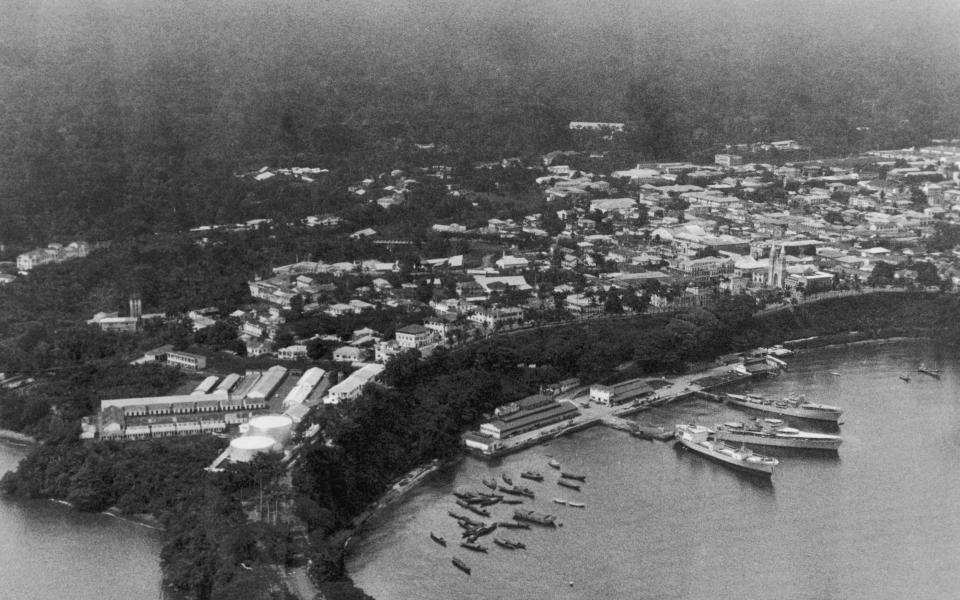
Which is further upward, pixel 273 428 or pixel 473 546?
pixel 273 428

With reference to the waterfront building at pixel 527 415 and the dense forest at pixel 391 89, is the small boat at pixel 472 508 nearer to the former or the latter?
the waterfront building at pixel 527 415

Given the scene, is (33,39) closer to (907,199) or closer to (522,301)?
(522,301)

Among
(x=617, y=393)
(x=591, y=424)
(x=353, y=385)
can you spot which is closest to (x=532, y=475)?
(x=591, y=424)

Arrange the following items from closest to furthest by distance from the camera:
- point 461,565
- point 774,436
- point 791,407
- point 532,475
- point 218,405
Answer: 1. point 461,565
2. point 532,475
3. point 218,405
4. point 774,436
5. point 791,407

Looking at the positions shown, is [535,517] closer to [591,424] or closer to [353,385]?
[591,424]

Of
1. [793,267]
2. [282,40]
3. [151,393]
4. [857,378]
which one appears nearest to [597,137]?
[282,40]

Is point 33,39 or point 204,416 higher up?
point 33,39

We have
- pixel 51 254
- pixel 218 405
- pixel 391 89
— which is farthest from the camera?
pixel 391 89
